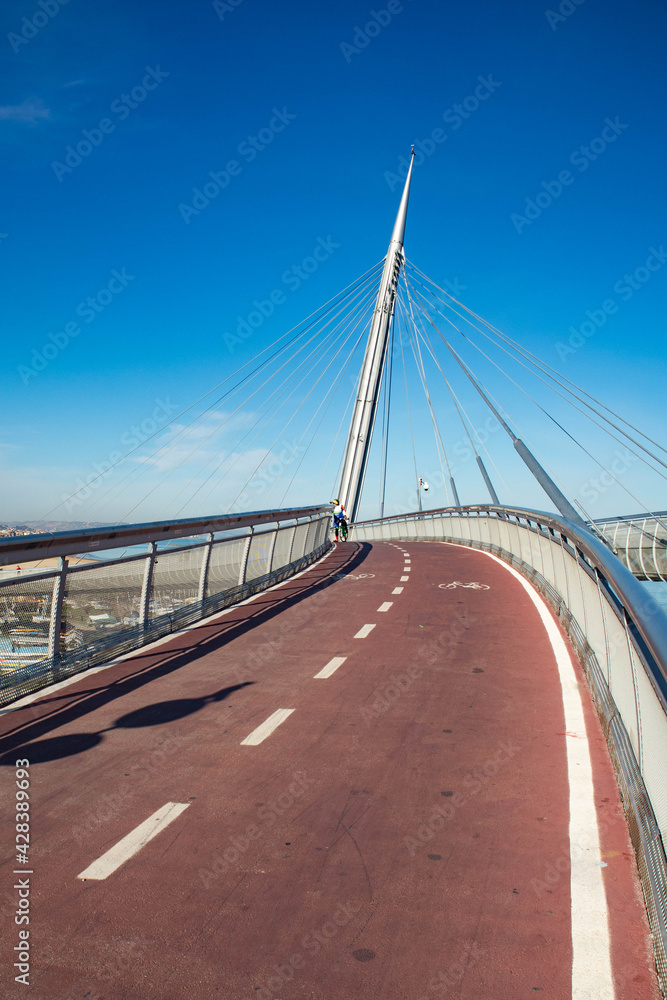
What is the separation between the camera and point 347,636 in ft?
32.3

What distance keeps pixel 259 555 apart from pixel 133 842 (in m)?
10.6

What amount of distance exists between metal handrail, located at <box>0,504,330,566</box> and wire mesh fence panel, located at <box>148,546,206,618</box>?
31 cm

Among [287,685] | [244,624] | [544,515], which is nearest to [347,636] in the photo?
[244,624]

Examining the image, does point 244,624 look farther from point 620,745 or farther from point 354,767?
point 620,745

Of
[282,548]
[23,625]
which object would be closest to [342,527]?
[282,548]

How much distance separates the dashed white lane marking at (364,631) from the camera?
386 inches

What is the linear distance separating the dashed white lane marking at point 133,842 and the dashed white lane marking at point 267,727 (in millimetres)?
1152

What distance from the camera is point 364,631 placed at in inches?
400

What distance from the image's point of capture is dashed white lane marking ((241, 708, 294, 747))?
5.68 m

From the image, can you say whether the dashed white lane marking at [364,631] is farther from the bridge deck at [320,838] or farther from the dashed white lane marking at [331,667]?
the bridge deck at [320,838]

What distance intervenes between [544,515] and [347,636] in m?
3.72

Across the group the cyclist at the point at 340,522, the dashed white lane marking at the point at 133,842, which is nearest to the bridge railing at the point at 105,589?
the dashed white lane marking at the point at 133,842

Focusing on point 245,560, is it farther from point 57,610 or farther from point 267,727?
point 267,727

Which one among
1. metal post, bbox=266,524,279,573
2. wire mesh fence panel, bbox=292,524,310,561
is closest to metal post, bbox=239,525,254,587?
metal post, bbox=266,524,279,573
